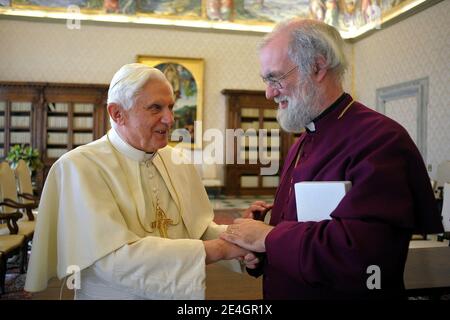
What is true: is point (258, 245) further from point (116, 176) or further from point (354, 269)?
point (116, 176)

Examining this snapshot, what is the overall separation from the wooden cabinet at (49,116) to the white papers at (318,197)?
1004cm

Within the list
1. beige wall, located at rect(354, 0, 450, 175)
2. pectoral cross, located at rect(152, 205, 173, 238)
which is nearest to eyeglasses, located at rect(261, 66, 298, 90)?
pectoral cross, located at rect(152, 205, 173, 238)

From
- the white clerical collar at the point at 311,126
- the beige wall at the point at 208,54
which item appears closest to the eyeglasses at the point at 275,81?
the white clerical collar at the point at 311,126

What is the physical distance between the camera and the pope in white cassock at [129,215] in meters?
1.61

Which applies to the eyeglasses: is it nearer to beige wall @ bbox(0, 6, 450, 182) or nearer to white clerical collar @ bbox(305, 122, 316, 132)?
white clerical collar @ bbox(305, 122, 316, 132)

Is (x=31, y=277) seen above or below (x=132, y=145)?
below

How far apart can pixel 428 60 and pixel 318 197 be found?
9.07 metres

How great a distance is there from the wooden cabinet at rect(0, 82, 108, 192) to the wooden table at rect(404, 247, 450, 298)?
366 inches

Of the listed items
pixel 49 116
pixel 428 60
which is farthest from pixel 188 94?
pixel 428 60

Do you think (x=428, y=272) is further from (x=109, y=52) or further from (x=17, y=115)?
(x=17, y=115)

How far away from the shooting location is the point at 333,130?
1.72m

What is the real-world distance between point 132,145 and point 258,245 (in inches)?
32.7

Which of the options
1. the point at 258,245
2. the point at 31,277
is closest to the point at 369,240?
the point at 258,245

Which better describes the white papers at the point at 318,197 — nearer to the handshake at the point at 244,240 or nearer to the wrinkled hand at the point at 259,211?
the handshake at the point at 244,240
